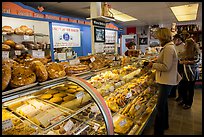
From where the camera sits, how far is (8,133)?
123cm

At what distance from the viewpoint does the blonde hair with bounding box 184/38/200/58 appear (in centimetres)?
388

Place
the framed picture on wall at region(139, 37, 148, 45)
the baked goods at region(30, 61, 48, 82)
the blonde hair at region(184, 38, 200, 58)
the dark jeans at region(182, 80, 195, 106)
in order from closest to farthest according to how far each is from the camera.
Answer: the baked goods at region(30, 61, 48, 82) → the blonde hair at region(184, 38, 200, 58) → the dark jeans at region(182, 80, 195, 106) → the framed picture on wall at region(139, 37, 148, 45)

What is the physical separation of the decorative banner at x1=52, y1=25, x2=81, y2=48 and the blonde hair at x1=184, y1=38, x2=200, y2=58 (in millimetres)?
3936

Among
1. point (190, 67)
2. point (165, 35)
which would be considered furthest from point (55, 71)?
point (190, 67)

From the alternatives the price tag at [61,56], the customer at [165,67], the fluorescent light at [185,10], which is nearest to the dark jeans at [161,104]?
the customer at [165,67]

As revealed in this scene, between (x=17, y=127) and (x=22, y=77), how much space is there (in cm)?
44

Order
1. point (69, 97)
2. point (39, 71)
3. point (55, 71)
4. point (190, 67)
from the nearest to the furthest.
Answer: point (39, 71) → point (55, 71) → point (69, 97) → point (190, 67)

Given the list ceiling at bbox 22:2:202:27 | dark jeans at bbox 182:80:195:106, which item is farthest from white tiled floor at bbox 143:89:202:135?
ceiling at bbox 22:2:202:27

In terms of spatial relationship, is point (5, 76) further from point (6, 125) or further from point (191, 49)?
point (191, 49)

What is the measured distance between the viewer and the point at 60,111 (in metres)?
1.64

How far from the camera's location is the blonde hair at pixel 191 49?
3885mm

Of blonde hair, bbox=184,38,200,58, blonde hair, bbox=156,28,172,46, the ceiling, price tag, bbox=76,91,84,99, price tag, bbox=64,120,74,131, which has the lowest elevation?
price tag, bbox=64,120,74,131

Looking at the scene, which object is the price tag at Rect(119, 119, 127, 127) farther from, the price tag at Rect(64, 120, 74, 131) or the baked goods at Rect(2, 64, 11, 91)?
the baked goods at Rect(2, 64, 11, 91)

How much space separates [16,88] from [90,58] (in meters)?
1.10
